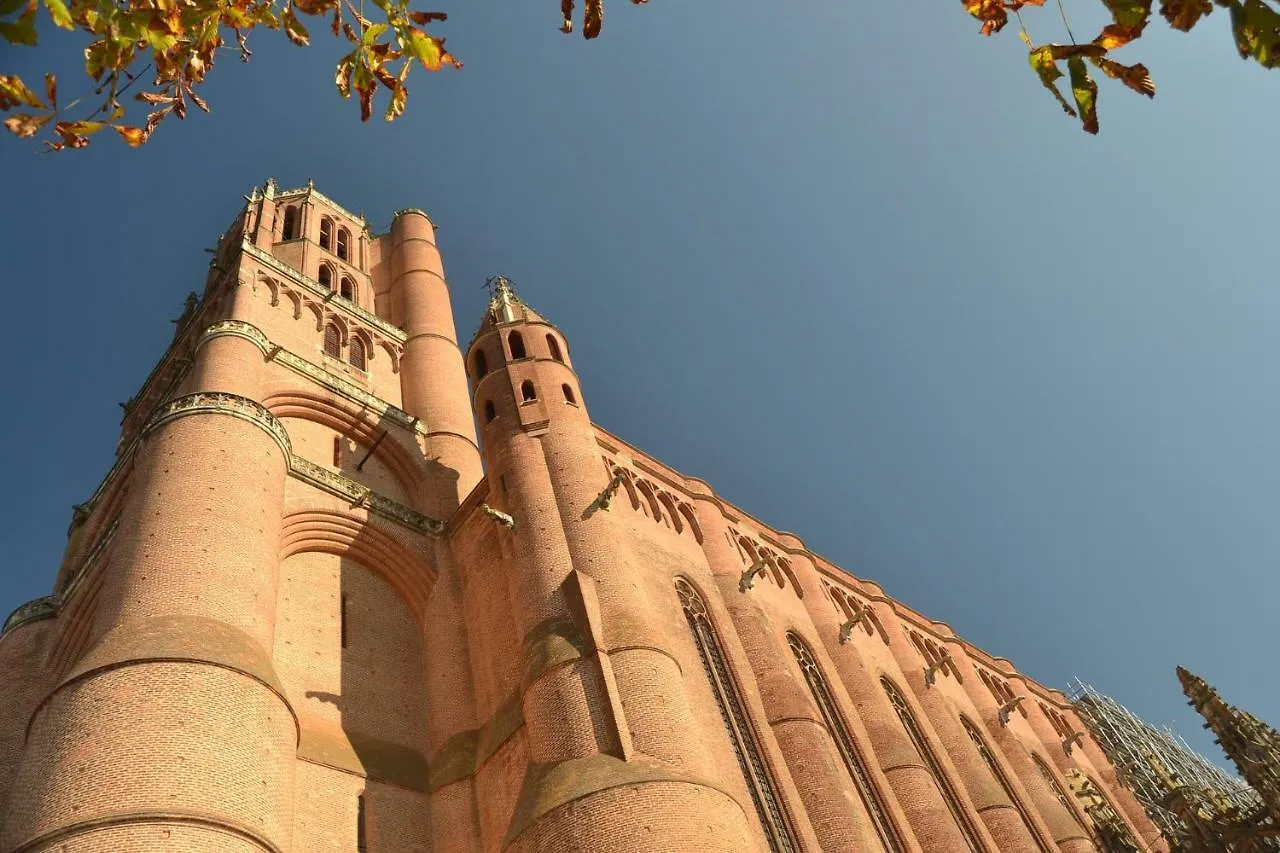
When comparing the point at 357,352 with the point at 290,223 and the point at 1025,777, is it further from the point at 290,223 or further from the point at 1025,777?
the point at 1025,777

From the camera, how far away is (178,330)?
29656 mm

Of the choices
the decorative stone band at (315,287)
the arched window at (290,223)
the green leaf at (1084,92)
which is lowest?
the green leaf at (1084,92)

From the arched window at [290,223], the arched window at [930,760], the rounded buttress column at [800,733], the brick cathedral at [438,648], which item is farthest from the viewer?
the arched window at [290,223]

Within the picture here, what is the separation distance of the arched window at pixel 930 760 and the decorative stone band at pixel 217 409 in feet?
51.1

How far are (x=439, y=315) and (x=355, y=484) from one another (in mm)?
10735

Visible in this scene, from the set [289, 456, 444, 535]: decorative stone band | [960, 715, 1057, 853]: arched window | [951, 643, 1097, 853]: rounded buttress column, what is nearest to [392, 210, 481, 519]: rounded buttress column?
[289, 456, 444, 535]: decorative stone band

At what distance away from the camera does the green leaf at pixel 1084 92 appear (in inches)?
157

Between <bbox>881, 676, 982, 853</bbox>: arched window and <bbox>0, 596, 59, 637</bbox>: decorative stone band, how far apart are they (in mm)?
18743

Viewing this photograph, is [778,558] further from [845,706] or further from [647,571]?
[647,571]

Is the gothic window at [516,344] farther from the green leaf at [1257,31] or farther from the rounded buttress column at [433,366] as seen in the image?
the green leaf at [1257,31]

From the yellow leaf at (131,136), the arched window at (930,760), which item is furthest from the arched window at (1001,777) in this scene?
the yellow leaf at (131,136)

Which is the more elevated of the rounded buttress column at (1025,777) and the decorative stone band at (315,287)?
the decorative stone band at (315,287)

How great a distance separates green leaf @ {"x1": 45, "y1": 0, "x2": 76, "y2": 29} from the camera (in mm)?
3746

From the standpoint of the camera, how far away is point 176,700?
11.5m
